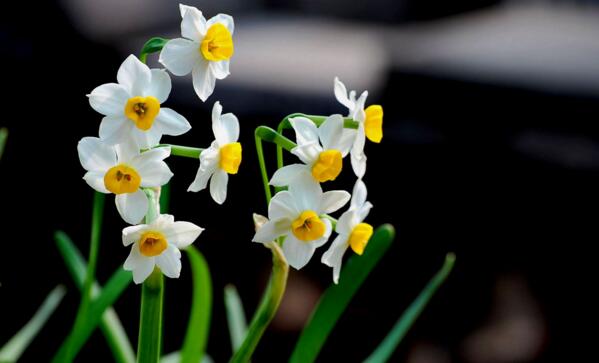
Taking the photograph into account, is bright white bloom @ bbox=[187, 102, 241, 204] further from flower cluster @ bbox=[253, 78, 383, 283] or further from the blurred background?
the blurred background

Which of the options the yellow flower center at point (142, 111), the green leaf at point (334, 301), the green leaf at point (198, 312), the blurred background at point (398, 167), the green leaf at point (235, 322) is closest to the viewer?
the yellow flower center at point (142, 111)

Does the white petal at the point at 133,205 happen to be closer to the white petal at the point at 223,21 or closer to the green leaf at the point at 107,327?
the white petal at the point at 223,21

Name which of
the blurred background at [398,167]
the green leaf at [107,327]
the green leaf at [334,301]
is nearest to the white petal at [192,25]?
the green leaf at [334,301]

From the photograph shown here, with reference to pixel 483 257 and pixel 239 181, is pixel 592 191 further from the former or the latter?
pixel 239 181

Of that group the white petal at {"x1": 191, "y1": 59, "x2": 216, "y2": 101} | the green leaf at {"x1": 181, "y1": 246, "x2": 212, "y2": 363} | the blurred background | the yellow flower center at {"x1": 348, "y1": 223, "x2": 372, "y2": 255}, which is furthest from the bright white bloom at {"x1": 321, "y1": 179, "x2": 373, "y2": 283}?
the blurred background

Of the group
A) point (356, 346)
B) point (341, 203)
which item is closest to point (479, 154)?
point (356, 346)

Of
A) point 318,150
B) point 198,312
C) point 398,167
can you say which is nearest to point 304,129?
point 318,150
